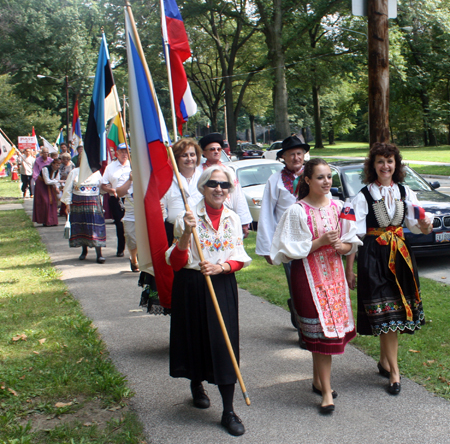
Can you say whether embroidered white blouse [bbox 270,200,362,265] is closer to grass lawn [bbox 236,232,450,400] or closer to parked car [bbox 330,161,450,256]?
grass lawn [bbox 236,232,450,400]

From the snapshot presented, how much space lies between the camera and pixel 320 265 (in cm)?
394

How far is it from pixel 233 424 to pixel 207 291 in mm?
891

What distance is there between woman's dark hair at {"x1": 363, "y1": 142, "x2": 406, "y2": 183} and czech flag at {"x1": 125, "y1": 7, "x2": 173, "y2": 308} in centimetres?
160

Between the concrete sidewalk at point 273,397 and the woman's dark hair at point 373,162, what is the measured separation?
1.61 meters

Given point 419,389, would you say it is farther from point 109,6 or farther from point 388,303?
point 109,6

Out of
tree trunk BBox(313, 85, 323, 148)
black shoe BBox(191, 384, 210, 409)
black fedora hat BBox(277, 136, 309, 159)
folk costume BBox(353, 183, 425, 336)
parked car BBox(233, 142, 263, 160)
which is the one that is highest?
tree trunk BBox(313, 85, 323, 148)

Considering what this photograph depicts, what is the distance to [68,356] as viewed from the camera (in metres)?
5.11

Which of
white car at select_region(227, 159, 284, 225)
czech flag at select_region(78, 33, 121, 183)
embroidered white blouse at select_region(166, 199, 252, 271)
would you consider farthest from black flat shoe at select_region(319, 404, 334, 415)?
white car at select_region(227, 159, 284, 225)

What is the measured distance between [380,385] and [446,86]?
52.6 m

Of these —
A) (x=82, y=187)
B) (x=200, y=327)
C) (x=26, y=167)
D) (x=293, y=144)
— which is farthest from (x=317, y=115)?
(x=200, y=327)

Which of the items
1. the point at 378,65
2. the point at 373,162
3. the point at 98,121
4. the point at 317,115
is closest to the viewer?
the point at 373,162

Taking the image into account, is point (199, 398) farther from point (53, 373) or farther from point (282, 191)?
point (282, 191)

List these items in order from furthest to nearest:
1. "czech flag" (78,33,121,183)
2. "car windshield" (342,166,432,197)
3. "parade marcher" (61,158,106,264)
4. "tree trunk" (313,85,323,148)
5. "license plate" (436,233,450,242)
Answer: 1. "tree trunk" (313,85,323,148)
2. "parade marcher" (61,158,106,264)
3. "car windshield" (342,166,432,197)
4. "license plate" (436,233,450,242)
5. "czech flag" (78,33,121,183)

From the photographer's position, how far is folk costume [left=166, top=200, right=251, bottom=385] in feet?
12.3
